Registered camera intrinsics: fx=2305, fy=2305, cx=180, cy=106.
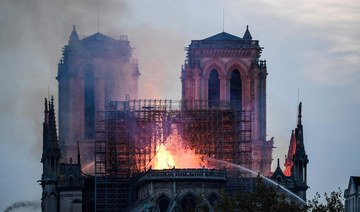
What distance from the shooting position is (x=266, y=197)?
158 meters

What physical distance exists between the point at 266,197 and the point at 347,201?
25.9 metres

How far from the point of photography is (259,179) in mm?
159750

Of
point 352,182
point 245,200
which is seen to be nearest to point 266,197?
point 245,200

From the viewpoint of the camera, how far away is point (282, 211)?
15538 centimetres

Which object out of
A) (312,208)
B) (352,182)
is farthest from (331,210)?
(352,182)

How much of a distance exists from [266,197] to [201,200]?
20.4 feet

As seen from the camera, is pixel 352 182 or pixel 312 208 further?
pixel 352 182

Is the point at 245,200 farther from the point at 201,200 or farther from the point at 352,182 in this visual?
the point at 352,182

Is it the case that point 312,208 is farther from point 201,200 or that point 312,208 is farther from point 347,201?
point 347,201

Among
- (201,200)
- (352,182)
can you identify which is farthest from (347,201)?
(201,200)

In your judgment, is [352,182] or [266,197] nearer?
[266,197]

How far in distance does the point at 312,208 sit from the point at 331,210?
2.64 metres

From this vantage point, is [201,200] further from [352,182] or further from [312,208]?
[352,182]

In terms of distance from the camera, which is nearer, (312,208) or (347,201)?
(312,208)
